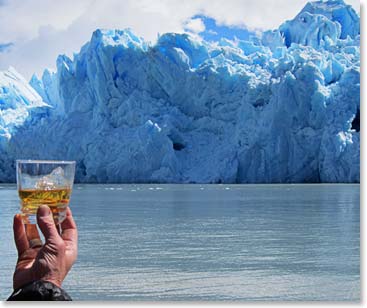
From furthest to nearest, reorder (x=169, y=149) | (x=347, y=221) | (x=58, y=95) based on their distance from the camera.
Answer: (x=58, y=95)
(x=169, y=149)
(x=347, y=221)

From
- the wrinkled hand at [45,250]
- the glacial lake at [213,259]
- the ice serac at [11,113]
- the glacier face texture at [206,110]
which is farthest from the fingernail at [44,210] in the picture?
the ice serac at [11,113]

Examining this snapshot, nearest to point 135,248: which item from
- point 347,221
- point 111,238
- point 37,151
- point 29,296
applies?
point 111,238

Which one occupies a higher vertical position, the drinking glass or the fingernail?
the drinking glass

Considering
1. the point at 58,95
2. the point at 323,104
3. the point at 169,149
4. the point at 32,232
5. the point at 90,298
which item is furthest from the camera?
the point at 58,95

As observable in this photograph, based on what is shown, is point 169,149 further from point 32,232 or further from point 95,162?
point 32,232

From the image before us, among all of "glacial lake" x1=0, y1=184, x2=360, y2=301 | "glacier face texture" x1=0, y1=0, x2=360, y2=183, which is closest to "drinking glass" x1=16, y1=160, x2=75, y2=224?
"glacial lake" x1=0, y1=184, x2=360, y2=301

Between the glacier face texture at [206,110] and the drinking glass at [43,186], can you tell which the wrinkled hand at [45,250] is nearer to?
the drinking glass at [43,186]

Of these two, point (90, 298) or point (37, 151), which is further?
point (37, 151)

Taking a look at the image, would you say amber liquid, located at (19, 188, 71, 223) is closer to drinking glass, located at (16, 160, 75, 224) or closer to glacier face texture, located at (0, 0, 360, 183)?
drinking glass, located at (16, 160, 75, 224)
